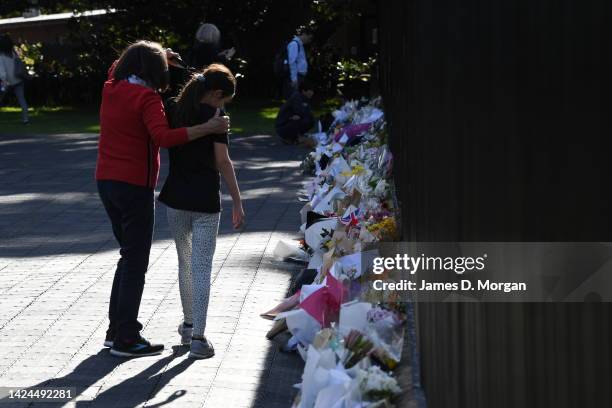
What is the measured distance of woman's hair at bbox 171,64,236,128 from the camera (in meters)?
5.97

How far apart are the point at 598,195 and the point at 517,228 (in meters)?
0.67

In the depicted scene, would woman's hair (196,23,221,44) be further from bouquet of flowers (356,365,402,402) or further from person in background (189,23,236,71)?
bouquet of flowers (356,365,402,402)

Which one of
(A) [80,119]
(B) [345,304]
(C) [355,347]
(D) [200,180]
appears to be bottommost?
(C) [355,347]

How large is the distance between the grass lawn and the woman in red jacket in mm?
14667

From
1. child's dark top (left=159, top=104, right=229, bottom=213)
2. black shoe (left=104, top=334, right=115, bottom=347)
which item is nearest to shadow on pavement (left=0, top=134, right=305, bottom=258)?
black shoe (left=104, top=334, right=115, bottom=347)

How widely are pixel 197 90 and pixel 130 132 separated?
402 mm

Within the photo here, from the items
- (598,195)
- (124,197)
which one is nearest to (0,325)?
(124,197)

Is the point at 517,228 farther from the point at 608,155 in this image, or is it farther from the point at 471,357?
the point at 471,357

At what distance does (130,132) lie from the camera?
5.95 meters

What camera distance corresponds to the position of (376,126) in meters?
12.5

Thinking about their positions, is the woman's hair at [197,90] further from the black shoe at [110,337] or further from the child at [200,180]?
the black shoe at [110,337]

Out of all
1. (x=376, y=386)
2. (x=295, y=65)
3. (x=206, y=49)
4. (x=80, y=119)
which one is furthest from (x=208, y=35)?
(x=80, y=119)

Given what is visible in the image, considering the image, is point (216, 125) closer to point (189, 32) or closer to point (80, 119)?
point (80, 119)

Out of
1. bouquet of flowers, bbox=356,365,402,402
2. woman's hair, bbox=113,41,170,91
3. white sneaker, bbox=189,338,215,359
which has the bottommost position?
white sneaker, bbox=189,338,215,359
